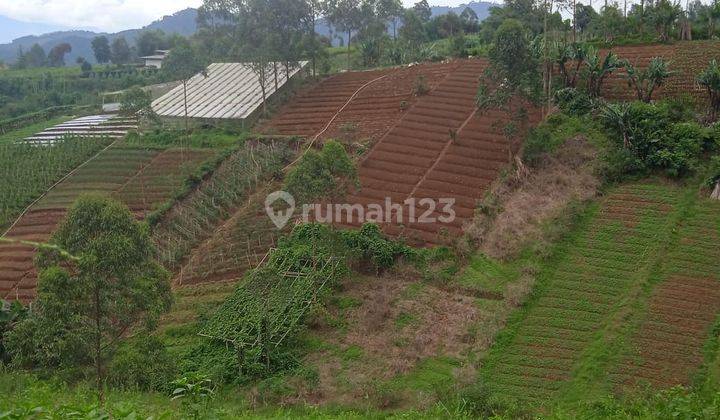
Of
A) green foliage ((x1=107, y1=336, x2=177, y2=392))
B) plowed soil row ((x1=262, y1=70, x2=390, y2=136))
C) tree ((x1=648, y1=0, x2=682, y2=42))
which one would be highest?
tree ((x1=648, y1=0, x2=682, y2=42))

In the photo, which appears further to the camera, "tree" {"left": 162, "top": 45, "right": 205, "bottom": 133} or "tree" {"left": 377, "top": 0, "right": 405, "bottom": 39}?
"tree" {"left": 377, "top": 0, "right": 405, "bottom": 39}

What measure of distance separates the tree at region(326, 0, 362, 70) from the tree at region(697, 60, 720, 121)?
67.8ft

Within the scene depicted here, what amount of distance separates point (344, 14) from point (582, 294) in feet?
87.3

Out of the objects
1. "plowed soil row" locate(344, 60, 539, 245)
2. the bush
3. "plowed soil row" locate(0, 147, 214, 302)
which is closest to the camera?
"plowed soil row" locate(344, 60, 539, 245)

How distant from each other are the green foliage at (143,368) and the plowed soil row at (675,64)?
20028mm

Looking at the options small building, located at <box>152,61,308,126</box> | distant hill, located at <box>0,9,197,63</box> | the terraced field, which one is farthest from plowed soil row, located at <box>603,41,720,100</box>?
distant hill, located at <box>0,9,197,63</box>

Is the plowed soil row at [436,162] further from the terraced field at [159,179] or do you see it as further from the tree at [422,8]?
the tree at [422,8]

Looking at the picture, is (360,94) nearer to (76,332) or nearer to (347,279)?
(347,279)

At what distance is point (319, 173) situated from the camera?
16969 millimetres

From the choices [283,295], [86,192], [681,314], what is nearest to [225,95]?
[86,192]

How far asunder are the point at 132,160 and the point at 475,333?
18757mm

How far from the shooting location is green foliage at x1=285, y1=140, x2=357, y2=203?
55.2 feet

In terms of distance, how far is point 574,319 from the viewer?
14867mm

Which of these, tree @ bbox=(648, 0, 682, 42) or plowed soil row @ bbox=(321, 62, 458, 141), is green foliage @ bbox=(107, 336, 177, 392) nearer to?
plowed soil row @ bbox=(321, 62, 458, 141)
